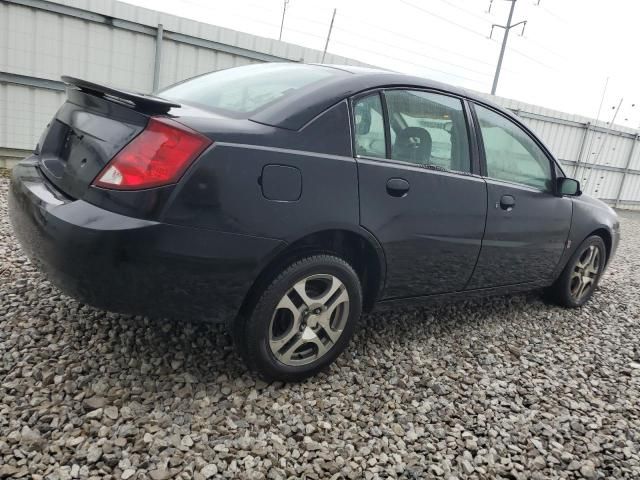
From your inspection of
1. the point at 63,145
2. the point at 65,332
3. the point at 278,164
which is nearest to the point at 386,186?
the point at 278,164

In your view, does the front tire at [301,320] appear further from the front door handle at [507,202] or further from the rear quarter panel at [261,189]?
the front door handle at [507,202]

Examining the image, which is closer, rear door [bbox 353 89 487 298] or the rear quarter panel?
the rear quarter panel

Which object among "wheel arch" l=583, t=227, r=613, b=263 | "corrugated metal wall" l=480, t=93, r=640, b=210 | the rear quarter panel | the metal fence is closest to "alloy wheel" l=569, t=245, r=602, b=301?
"wheel arch" l=583, t=227, r=613, b=263

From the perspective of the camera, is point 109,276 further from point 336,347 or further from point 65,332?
point 336,347

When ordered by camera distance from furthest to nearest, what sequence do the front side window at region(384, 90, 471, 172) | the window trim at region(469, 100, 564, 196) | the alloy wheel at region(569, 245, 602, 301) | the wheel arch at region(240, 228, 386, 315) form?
the alloy wheel at region(569, 245, 602, 301), the window trim at region(469, 100, 564, 196), the front side window at region(384, 90, 471, 172), the wheel arch at region(240, 228, 386, 315)

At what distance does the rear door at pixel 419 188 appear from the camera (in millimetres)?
2375

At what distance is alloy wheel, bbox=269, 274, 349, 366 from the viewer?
2.23 metres

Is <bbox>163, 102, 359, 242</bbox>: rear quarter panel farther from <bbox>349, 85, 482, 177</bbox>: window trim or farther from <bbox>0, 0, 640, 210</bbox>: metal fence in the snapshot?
<bbox>0, 0, 640, 210</bbox>: metal fence

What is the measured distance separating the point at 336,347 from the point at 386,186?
854 mm

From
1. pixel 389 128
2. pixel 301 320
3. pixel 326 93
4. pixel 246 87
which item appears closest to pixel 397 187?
pixel 389 128

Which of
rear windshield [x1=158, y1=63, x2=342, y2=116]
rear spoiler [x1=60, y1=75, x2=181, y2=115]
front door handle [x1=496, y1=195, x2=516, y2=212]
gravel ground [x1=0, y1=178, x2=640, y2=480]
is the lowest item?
gravel ground [x1=0, y1=178, x2=640, y2=480]

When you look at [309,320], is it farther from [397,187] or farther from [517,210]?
[517,210]

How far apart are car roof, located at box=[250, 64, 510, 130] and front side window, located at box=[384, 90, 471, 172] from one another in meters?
0.08

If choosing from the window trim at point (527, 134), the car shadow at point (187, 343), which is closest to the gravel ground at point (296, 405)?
the car shadow at point (187, 343)
